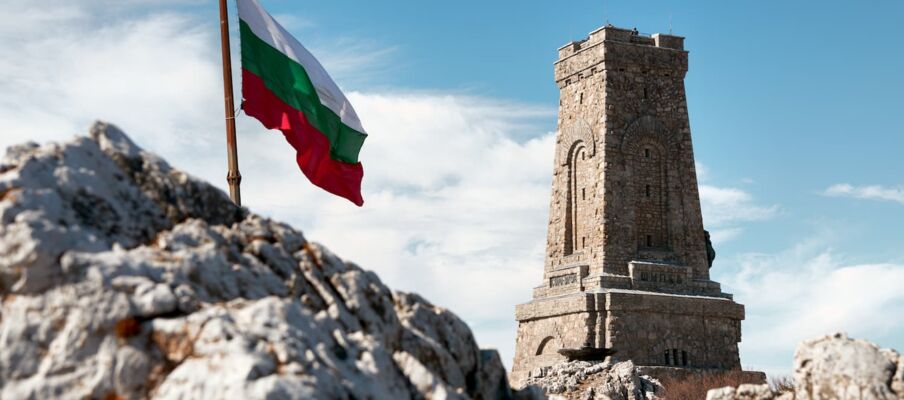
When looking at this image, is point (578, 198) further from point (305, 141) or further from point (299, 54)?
point (299, 54)

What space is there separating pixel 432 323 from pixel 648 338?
41.9 m

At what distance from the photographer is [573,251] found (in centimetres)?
5331

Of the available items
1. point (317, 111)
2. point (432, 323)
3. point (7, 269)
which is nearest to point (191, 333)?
point (7, 269)

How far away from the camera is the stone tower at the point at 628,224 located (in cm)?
5056

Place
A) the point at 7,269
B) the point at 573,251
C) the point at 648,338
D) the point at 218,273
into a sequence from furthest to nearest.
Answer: the point at 573,251
the point at 648,338
the point at 218,273
the point at 7,269

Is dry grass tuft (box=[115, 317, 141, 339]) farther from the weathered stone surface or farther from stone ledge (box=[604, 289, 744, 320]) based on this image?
stone ledge (box=[604, 289, 744, 320])

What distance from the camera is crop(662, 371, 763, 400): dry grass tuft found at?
45.2m

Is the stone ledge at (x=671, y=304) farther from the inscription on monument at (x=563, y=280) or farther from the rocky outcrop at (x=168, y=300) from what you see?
the rocky outcrop at (x=168, y=300)

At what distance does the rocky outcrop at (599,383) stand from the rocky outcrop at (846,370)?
2459 centimetres

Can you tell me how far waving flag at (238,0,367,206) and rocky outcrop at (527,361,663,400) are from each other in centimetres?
1538

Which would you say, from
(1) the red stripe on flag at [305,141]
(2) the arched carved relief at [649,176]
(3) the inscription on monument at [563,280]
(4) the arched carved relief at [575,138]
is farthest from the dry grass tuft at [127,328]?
(4) the arched carved relief at [575,138]

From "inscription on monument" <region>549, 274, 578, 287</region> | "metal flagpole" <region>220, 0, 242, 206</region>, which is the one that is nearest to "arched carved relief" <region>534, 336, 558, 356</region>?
"inscription on monument" <region>549, 274, 578, 287</region>

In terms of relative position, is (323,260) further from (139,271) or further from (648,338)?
(648,338)

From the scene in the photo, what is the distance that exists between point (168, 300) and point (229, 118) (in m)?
9.65
